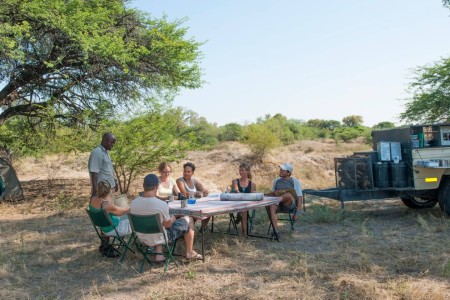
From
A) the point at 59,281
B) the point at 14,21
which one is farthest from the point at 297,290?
the point at 14,21

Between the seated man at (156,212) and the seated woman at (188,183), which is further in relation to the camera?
the seated woman at (188,183)

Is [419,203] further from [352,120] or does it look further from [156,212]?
[352,120]

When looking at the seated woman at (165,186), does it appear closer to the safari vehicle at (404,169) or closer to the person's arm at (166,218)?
the person's arm at (166,218)

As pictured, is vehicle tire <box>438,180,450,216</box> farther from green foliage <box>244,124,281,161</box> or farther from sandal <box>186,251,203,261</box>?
green foliage <box>244,124,281,161</box>

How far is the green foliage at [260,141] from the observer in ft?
67.8

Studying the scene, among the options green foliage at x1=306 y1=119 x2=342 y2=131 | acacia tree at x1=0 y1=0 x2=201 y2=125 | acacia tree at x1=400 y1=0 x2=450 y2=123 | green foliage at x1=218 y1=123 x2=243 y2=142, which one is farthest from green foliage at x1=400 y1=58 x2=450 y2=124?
green foliage at x1=306 y1=119 x2=342 y2=131

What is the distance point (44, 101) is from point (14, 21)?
2639 mm

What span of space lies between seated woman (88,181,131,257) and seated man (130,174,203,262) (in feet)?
1.21

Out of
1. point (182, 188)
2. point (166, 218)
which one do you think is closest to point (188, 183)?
point (182, 188)

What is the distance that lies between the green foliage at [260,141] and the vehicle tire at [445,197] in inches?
480

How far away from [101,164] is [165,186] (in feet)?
4.45

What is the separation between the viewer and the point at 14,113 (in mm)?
13141

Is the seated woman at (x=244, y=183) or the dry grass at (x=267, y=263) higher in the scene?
the seated woman at (x=244, y=183)

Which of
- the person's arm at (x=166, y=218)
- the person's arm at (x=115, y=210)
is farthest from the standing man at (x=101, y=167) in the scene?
the person's arm at (x=166, y=218)
